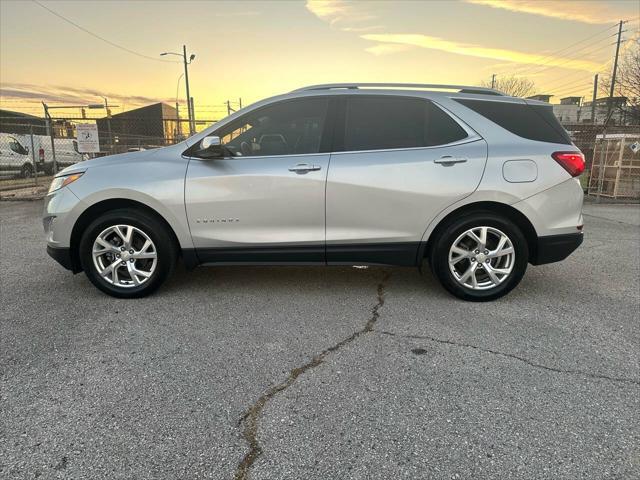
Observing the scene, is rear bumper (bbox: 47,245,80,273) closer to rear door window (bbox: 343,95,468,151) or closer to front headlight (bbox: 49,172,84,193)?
front headlight (bbox: 49,172,84,193)

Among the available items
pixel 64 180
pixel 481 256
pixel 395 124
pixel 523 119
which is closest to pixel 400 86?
pixel 395 124

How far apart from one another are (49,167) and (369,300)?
22.5 metres

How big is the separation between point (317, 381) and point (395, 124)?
239 cm

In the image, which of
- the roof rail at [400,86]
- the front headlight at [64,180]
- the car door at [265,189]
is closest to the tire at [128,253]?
the car door at [265,189]

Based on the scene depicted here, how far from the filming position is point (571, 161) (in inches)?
154

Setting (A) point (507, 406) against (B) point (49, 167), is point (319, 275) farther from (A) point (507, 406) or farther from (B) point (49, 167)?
(B) point (49, 167)

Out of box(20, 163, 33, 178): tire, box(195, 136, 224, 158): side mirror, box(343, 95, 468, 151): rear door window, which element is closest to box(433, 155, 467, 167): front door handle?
box(343, 95, 468, 151): rear door window

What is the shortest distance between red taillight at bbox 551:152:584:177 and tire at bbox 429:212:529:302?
66cm

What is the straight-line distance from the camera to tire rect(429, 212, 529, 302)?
3963 millimetres

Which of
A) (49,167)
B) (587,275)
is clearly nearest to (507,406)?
(587,275)

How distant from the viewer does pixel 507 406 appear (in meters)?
2.52

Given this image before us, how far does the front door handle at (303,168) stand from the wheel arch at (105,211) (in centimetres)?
123

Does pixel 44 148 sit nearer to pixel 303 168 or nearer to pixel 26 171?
pixel 26 171

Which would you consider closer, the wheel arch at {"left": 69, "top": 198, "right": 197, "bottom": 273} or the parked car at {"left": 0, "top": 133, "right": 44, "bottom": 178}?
the wheel arch at {"left": 69, "top": 198, "right": 197, "bottom": 273}
